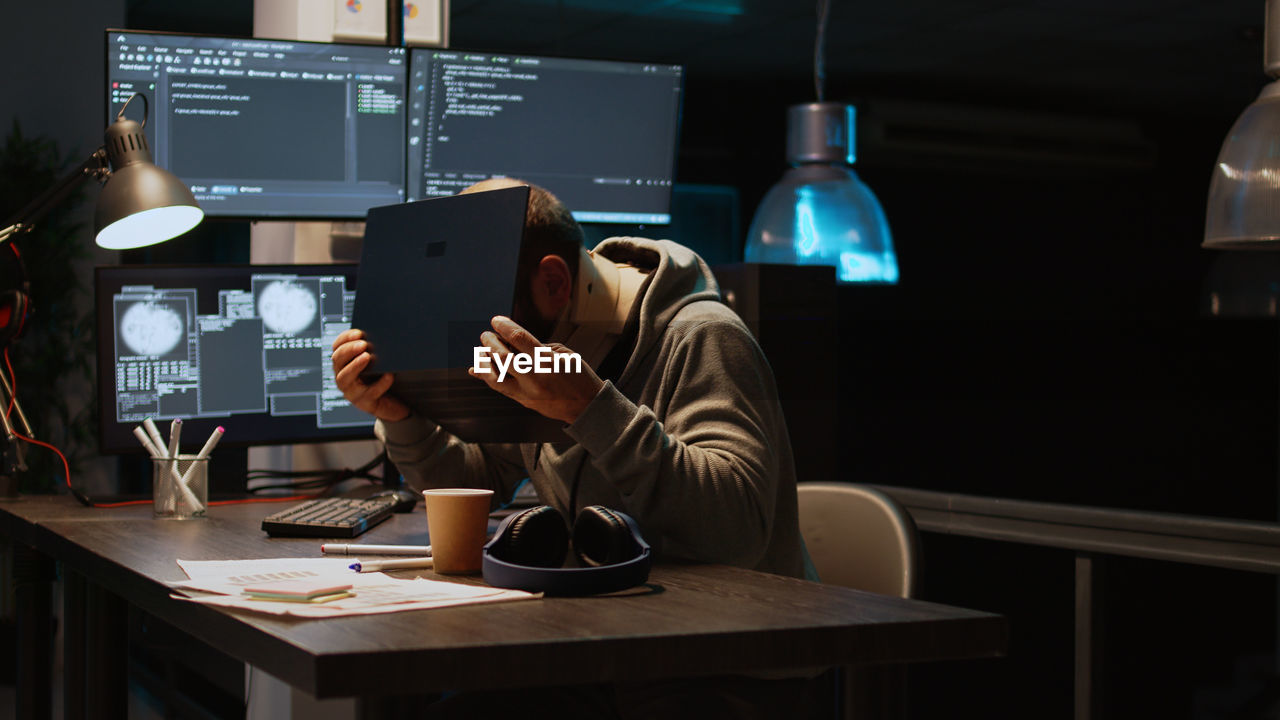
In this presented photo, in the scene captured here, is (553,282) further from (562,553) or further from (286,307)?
(286,307)

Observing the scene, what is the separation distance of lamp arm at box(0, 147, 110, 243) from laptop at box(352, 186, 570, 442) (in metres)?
0.62

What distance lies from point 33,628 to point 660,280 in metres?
1.24

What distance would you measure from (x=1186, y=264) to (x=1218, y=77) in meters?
1.64

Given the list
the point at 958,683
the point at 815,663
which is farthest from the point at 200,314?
the point at 958,683

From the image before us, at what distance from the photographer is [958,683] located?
164 inches

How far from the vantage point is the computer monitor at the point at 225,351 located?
2.17 meters

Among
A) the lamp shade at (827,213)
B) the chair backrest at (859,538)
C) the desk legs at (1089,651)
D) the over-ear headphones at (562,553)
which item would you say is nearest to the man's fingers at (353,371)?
the over-ear headphones at (562,553)

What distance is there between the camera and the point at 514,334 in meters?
1.32

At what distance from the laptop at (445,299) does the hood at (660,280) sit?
0.61ft

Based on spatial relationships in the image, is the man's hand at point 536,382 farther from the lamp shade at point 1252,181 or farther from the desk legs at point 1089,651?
the lamp shade at point 1252,181

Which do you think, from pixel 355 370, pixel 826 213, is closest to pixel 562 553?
pixel 355 370

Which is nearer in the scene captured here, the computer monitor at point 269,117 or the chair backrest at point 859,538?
the chair backrest at point 859,538

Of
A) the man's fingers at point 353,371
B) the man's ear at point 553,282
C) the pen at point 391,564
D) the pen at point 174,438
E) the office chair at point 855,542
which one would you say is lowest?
the office chair at point 855,542

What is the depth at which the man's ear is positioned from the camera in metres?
1.50
